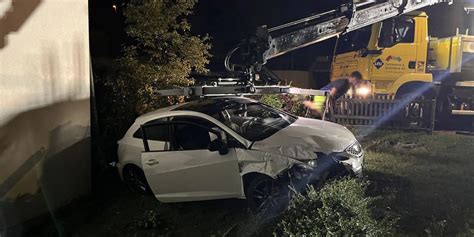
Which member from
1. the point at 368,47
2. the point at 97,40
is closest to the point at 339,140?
the point at 368,47

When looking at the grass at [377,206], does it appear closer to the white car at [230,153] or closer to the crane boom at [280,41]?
the white car at [230,153]

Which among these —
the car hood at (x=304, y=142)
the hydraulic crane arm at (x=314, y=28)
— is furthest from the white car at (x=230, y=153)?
the hydraulic crane arm at (x=314, y=28)

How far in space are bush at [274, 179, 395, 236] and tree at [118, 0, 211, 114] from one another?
3904mm

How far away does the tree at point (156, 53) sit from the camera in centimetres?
667

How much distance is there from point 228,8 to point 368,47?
4.93 meters

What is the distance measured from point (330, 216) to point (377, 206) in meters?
1.44

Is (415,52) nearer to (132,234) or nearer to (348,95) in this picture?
(348,95)

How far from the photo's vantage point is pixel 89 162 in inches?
230

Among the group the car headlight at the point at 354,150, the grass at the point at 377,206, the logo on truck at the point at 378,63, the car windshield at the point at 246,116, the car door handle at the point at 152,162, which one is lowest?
the grass at the point at 377,206

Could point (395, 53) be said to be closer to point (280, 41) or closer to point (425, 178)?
point (280, 41)

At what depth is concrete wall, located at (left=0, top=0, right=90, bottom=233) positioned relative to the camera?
4.45m

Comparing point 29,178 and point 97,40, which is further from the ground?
point 97,40

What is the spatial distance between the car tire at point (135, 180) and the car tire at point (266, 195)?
163 centimetres

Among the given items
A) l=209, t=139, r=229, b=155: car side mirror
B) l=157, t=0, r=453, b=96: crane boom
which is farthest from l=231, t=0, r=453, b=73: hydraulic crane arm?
l=209, t=139, r=229, b=155: car side mirror
